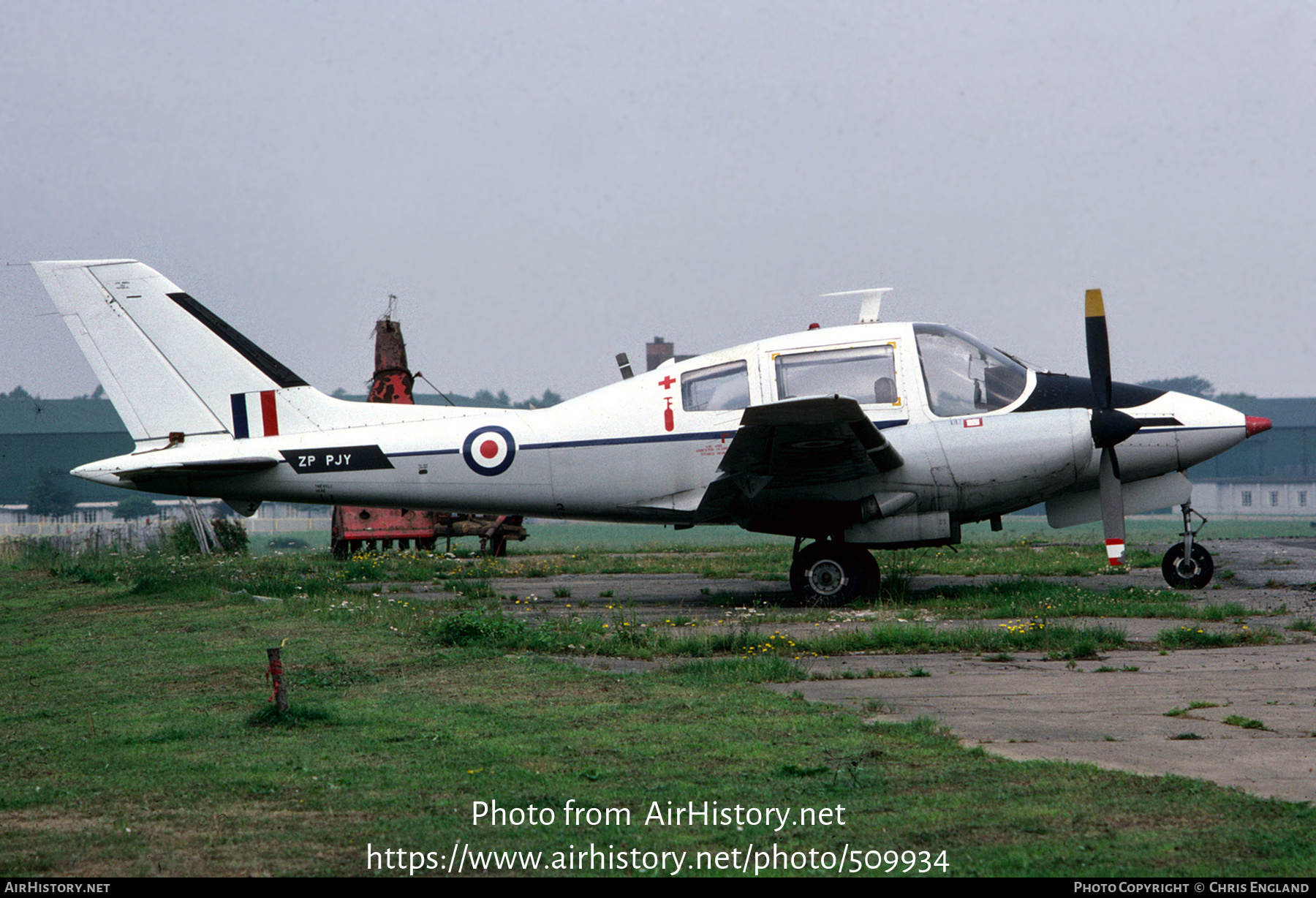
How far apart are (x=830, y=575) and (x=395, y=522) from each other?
16242mm

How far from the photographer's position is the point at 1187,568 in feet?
48.0

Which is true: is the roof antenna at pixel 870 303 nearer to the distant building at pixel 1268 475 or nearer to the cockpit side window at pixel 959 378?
the cockpit side window at pixel 959 378

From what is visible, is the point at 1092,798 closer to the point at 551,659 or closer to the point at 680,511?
the point at 551,659

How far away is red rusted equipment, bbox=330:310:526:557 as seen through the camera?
27016mm

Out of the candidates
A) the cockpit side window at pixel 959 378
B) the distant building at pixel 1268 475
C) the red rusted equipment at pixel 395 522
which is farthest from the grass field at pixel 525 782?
the distant building at pixel 1268 475

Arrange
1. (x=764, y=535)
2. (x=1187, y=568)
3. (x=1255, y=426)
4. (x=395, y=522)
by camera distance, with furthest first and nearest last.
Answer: (x=764, y=535)
(x=395, y=522)
(x=1187, y=568)
(x=1255, y=426)

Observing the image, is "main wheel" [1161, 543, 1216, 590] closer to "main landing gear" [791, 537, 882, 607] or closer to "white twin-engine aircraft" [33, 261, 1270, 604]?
"white twin-engine aircraft" [33, 261, 1270, 604]

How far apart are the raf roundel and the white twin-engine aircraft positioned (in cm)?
3

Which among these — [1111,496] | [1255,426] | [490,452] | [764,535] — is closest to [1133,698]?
[1111,496]

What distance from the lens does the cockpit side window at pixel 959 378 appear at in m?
13.7

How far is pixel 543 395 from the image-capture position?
139 meters

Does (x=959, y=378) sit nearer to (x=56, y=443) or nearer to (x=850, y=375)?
(x=850, y=375)

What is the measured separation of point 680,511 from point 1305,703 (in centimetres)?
847
